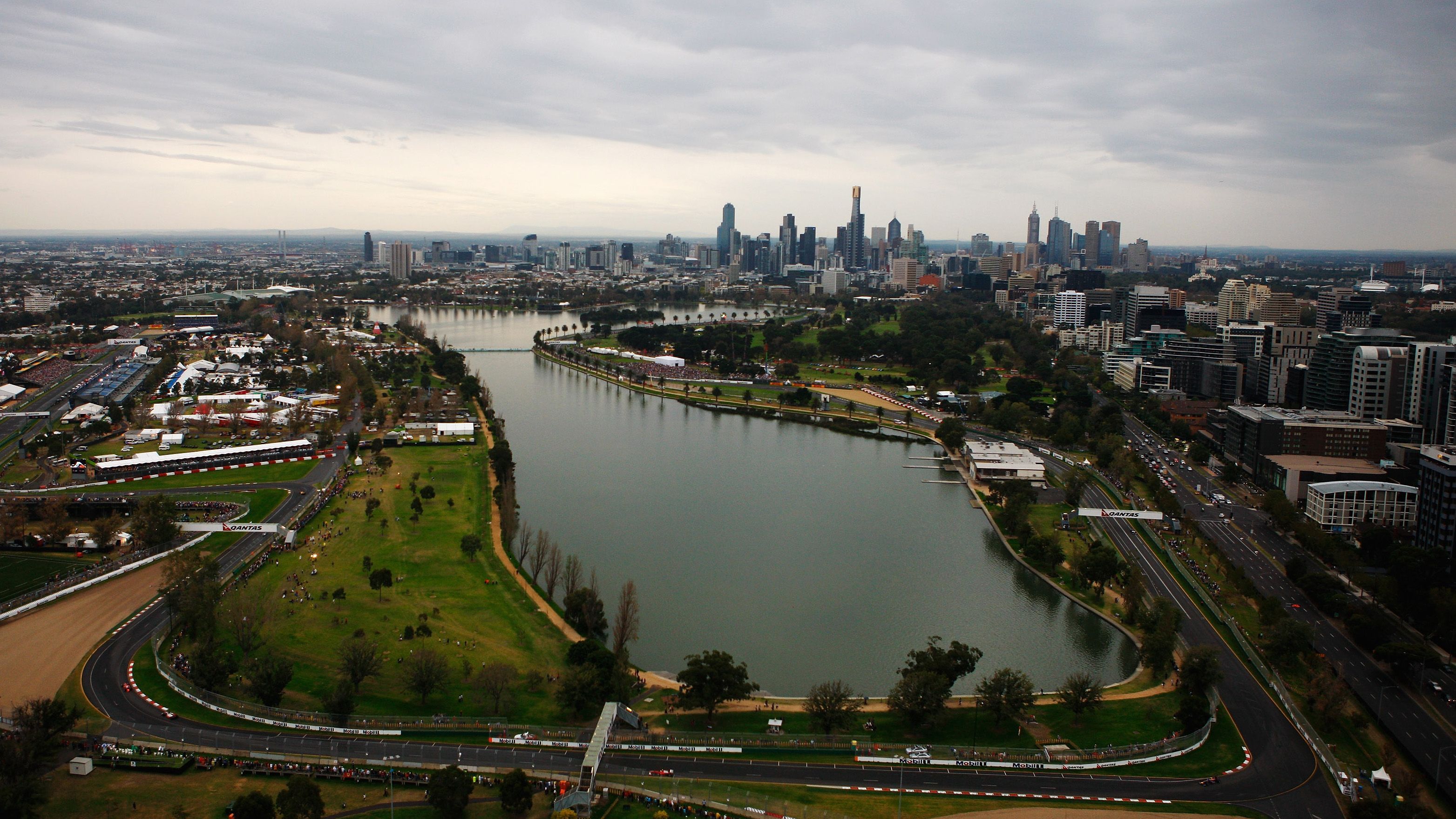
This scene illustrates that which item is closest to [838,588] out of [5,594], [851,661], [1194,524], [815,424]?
[851,661]

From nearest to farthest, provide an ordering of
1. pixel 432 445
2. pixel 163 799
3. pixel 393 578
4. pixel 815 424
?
pixel 163 799, pixel 393 578, pixel 432 445, pixel 815 424

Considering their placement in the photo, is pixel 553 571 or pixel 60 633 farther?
pixel 553 571

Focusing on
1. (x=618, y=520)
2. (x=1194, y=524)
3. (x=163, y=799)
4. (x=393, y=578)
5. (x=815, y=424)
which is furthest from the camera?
(x=815, y=424)

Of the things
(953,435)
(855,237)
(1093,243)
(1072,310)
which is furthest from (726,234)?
(953,435)

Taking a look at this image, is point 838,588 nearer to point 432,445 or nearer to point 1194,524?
point 1194,524

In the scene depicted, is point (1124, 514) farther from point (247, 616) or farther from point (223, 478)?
point (223, 478)

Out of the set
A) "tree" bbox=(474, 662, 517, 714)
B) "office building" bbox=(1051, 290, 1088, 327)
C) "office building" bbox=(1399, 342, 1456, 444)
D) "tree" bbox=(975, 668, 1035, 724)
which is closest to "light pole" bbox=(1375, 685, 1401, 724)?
"tree" bbox=(975, 668, 1035, 724)

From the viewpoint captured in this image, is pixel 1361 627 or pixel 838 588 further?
pixel 838 588
